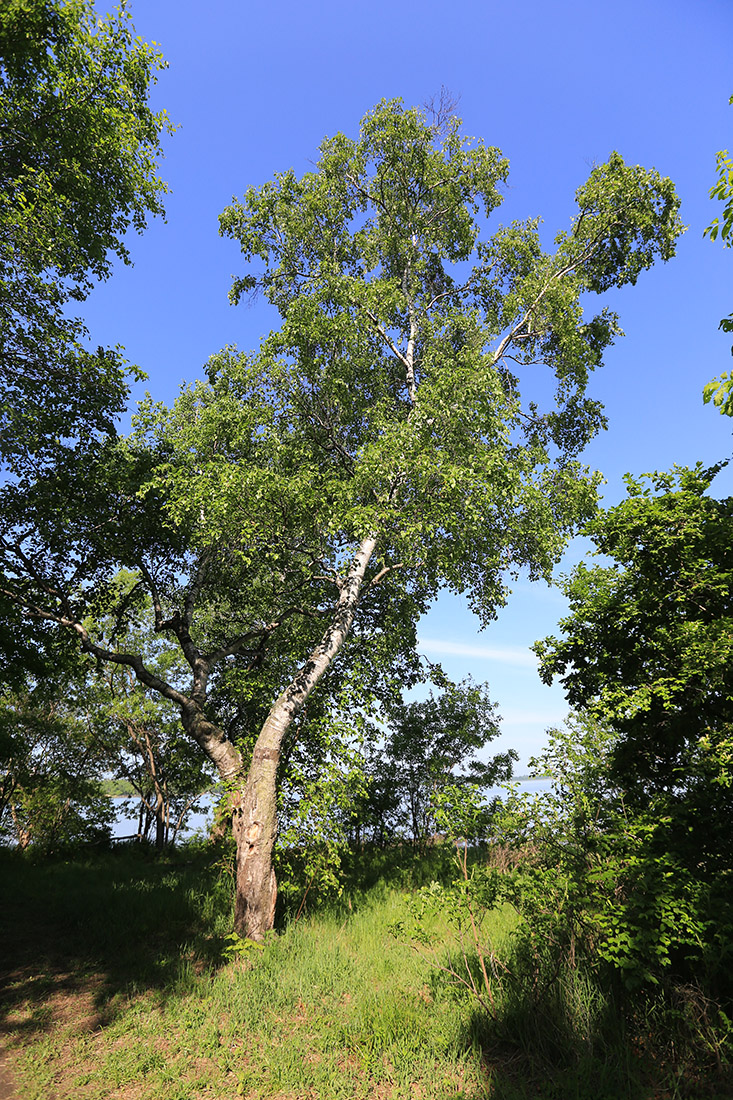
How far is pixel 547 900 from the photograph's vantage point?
576 centimetres

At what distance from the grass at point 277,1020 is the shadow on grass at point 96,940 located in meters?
0.04

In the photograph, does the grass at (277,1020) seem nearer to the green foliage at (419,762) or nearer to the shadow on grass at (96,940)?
the shadow on grass at (96,940)

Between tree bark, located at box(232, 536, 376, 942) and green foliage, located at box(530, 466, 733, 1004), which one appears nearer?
green foliage, located at box(530, 466, 733, 1004)

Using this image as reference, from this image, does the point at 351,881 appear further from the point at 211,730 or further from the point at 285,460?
the point at 285,460

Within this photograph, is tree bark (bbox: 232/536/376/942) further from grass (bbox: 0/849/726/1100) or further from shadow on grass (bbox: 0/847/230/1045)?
shadow on grass (bbox: 0/847/230/1045)

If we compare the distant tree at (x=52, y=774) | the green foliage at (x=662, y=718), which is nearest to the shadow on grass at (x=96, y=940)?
the distant tree at (x=52, y=774)

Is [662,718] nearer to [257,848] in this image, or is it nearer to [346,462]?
[257,848]

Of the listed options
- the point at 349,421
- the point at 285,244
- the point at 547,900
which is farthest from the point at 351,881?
the point at 285,244

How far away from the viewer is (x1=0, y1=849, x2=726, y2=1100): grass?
199 inches

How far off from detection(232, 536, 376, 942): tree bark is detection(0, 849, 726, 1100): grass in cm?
55

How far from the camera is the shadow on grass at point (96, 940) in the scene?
7062 mm

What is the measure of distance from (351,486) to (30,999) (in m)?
8.89

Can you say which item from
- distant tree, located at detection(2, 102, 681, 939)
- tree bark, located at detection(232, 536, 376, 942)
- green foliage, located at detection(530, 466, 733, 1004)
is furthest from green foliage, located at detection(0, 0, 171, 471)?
green foliage, located at detection(530, 466, 733, 1004)

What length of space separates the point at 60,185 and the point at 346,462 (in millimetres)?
7658
